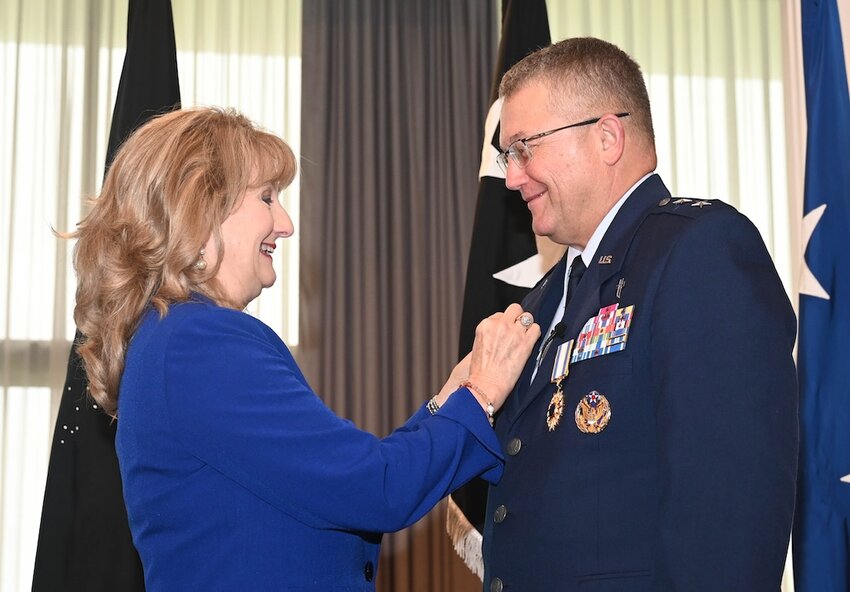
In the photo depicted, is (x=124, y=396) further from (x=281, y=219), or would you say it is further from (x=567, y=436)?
(x=567, y=436)

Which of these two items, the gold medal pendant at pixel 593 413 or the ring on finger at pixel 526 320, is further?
the ring on finger at pixel 526 320

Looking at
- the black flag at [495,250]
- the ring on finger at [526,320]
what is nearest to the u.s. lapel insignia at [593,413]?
the ring on finger at [526,320]

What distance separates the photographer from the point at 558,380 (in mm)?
2074

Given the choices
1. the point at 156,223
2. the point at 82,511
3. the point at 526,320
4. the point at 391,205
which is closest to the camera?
the point at 156,223

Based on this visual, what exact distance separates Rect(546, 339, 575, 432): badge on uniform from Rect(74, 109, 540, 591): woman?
4.1 inches

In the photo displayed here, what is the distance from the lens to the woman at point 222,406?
1851mm

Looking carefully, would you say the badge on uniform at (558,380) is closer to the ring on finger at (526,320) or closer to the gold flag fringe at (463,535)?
the ring on finger at (526,320)

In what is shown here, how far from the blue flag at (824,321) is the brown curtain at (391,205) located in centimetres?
156

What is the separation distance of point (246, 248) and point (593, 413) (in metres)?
0.75

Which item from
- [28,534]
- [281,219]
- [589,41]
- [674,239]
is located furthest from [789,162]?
[28,534]

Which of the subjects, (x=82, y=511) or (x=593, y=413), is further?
(x=82, y=511)

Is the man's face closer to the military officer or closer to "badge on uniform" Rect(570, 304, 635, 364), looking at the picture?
the military officer

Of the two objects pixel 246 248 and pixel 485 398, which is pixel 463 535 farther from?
pixel 246 248

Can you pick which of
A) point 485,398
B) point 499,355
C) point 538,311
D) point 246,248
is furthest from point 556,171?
point 246,248
